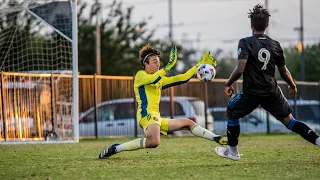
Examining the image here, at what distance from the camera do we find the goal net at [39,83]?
62.6 feet

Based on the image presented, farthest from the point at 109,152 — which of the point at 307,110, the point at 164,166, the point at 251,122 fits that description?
the point at 307,110

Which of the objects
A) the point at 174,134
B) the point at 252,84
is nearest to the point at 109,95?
the point at 174,134

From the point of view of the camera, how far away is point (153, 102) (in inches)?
453

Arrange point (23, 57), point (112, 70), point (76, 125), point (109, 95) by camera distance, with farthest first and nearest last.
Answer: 1. point (112, 70)
2. point (109, 95)
3. point (23, 57)
4. point (76, 125)


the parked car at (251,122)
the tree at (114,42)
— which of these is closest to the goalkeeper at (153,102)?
the parked car at (251,122)

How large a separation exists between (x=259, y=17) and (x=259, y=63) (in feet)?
1.96

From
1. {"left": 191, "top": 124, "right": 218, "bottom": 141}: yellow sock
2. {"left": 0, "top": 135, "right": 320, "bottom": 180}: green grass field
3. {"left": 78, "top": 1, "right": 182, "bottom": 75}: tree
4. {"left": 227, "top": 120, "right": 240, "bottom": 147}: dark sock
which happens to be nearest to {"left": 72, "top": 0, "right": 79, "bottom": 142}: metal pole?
{"left": 0, "top": 135, "right": 320, "bottom": 180}: green grass field

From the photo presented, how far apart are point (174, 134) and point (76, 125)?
714cm

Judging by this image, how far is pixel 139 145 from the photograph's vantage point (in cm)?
1140

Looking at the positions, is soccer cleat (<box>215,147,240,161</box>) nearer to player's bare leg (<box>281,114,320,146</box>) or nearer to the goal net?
player's bare leg (<box>281,114,320,146</box>)

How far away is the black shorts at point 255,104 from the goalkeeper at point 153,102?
103 centimetres

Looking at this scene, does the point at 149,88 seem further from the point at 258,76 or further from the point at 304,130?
the point at 304,130

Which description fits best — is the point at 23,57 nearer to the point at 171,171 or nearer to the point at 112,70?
the point at 171,171

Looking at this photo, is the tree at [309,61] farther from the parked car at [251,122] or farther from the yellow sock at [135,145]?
the yellow sock at [135,145]
